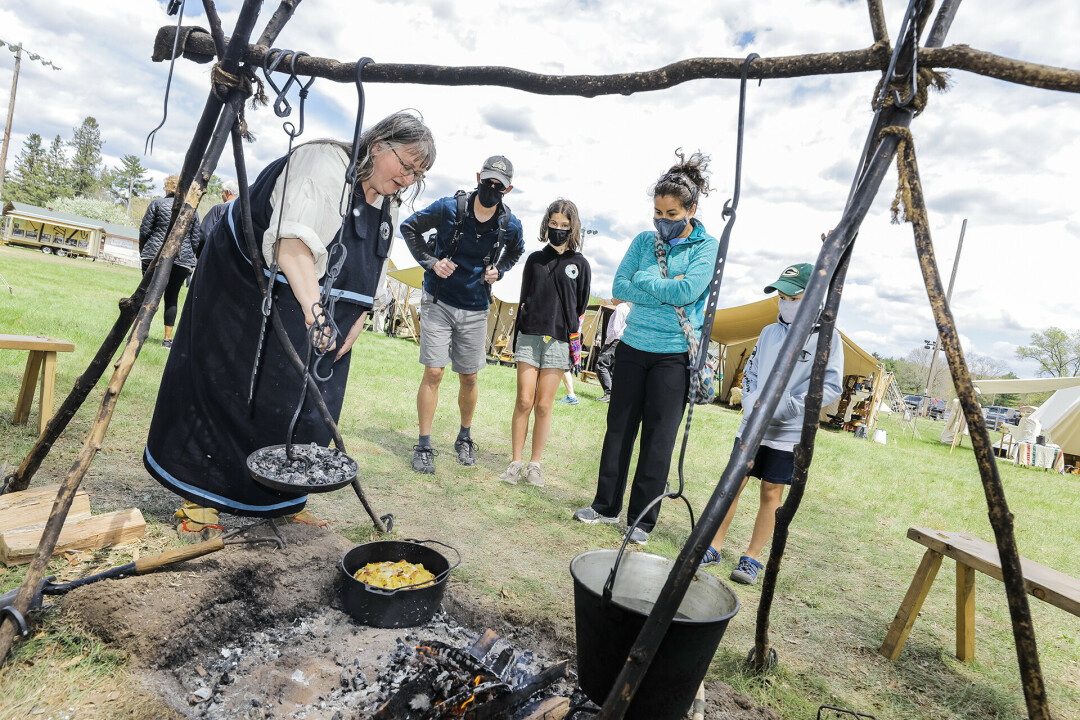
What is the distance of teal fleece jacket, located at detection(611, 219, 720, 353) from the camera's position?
357cm

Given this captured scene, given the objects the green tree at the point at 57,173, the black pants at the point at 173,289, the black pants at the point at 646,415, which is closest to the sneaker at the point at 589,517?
the black pants at the point at 646,415

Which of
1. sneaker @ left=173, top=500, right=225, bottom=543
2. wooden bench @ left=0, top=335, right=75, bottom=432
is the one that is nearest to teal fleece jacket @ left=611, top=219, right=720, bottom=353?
sneaker @ left=173, top=500, right=225, bottom=543

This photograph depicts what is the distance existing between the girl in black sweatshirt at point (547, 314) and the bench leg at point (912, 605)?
2.67 meters

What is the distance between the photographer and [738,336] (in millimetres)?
17047

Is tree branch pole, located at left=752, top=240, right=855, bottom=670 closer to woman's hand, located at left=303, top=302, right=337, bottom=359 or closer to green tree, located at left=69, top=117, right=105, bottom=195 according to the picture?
woman's hand, located at left=303, top=302, right=337, bottom=359

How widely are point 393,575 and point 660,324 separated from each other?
2.22 metres

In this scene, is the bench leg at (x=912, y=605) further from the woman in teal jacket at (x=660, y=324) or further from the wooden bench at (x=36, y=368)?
the wooden bench at (x=36, y=368)

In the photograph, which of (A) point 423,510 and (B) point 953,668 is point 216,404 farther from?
(B) point 953,668

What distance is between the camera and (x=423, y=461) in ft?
15.8

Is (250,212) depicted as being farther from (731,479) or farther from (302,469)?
(731,479)

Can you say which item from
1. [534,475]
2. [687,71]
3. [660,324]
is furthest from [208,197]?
[687,71]

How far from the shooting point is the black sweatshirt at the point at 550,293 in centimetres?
475

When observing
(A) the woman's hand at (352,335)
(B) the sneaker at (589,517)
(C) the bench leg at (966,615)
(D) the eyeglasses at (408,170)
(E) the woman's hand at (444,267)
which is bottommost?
(B) the sneaker at (589,517)

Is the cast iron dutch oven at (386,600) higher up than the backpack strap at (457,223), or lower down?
lower down
